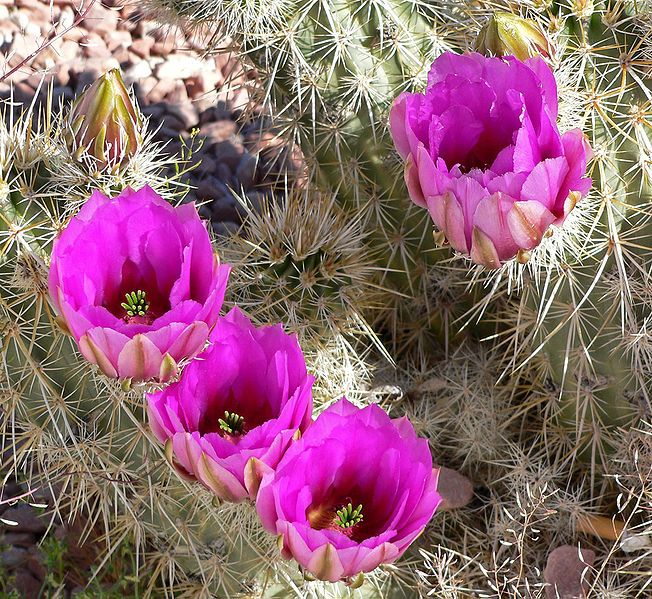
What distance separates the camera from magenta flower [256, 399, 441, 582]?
84 cm

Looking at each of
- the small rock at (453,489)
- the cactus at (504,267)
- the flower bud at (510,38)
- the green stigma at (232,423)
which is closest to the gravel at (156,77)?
the cactus at (504,267)

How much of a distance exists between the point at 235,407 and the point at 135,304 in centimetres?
15

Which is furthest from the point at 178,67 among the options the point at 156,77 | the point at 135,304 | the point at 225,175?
the point at 135,304

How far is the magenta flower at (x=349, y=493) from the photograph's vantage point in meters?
0.84

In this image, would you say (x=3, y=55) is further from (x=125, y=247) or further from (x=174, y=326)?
(x=174, y=326)

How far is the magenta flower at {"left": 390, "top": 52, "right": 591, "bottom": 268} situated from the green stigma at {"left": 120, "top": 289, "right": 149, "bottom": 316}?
0.30 metres

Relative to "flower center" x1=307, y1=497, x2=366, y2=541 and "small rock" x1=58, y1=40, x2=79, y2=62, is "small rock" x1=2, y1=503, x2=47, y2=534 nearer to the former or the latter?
"flower center" x1=307, y1=497, x2=366, y2=541

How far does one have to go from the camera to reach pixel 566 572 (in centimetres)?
128

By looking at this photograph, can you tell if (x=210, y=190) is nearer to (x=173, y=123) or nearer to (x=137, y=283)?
(x=173, y=123)

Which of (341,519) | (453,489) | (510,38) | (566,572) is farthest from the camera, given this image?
(453,489)

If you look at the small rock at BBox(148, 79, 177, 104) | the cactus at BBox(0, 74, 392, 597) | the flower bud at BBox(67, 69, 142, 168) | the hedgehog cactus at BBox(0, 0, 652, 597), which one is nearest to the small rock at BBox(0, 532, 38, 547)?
the hedgehog cactus at BBox(0, 0, 652, 597)

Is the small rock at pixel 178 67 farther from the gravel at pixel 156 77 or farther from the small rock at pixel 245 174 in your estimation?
the small rock at pixel 245 174

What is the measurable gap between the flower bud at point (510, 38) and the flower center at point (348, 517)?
0.53m

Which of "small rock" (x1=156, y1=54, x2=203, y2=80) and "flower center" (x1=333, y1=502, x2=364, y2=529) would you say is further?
"small rock" (x1=156, y1=54, x2=203, y2=80)
